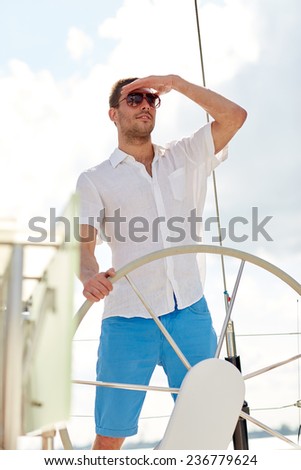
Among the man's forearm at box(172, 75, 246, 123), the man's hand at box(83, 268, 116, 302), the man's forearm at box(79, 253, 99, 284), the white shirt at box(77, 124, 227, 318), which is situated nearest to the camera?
the man's hand at box(83, 268, 116, 302)

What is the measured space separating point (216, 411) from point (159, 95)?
1.15 meters

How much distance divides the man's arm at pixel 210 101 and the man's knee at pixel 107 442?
97 cm

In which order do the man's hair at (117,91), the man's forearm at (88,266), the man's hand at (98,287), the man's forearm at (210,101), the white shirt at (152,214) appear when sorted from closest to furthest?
the man's hand at (98,287), the man's forearm at (88,266), the white shirt at (152,214), the man's forearm at (210,101), the man's hair at (117,91)

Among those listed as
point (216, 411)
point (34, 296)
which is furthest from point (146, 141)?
point (34, 296)

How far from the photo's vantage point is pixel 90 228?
6.61 ft

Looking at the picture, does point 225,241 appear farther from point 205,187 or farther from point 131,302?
point 131,302

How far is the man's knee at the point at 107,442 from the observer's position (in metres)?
1.85

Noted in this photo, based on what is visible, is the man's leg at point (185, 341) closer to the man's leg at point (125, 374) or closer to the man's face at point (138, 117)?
the man's leg at point (125, 374)

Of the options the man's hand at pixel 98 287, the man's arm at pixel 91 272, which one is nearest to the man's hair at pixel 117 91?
the man's arm at pixel 91 272

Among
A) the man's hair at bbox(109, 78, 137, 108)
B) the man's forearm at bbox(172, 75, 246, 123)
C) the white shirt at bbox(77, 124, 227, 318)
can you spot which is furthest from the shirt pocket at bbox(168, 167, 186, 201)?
the man's hair at bbox(109, 78, 137, 108)

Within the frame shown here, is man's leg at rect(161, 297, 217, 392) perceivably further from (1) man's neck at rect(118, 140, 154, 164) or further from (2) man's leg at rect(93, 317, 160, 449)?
(1) man's neck at rect(118, 140, 154, 164)

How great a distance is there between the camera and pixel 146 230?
2.03 m

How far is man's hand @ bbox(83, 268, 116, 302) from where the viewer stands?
1.50 metres

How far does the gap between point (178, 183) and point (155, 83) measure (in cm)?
32
